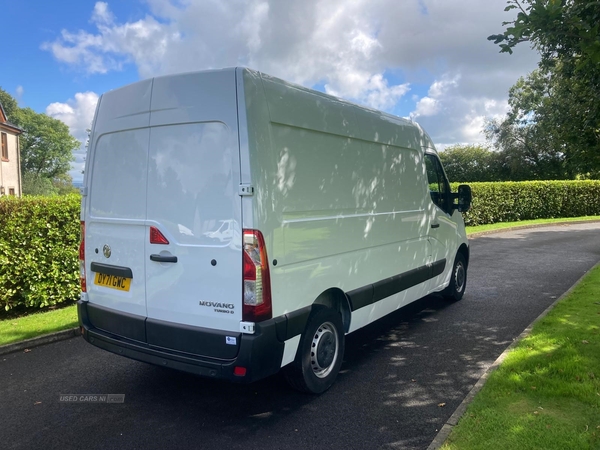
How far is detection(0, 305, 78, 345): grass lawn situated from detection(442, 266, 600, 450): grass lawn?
17.1 feet

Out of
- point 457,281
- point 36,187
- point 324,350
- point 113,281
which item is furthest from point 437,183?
point 36,187

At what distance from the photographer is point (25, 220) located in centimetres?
708

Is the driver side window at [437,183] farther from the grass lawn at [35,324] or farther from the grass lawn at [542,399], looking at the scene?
the grass lawn at [35,324]

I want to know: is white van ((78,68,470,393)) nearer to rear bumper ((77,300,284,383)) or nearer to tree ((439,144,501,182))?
rear bumper ((77,300,284,383))

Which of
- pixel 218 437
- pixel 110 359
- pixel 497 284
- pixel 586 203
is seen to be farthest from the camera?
pixel 586 203

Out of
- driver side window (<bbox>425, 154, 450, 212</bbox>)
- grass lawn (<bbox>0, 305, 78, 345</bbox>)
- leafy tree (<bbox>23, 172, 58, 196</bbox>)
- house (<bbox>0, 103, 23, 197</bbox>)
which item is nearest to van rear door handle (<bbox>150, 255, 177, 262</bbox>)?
grass lawn (<bbox>0, 305, 78, 345</bbox>)

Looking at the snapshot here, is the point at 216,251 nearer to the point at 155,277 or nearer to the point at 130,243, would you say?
the point at 155,277

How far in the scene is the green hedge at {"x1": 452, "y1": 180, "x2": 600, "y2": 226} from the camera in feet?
71.1

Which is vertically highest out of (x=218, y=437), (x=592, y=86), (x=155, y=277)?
(x=592, y=86)

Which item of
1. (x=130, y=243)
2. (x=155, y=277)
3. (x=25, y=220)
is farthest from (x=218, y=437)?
(x=25, y=220)

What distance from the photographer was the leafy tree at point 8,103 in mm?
60781

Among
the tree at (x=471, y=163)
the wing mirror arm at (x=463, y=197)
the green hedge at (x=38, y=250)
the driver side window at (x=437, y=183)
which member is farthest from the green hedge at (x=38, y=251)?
the tree at (x=471, y=163)

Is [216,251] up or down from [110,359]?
up

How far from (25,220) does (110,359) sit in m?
3.06
